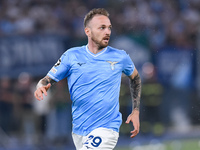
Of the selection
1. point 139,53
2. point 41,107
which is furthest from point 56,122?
point 139,53

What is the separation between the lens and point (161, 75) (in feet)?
47.8

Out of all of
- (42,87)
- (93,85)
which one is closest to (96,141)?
(93,85)

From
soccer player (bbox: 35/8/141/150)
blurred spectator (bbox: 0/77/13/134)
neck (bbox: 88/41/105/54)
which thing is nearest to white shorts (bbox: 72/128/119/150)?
soccer player (bbox: 35/8/141/150)

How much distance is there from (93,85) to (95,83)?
34 millimetres

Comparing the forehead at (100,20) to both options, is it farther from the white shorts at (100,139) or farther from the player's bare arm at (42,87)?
the white shorts at (100,139)

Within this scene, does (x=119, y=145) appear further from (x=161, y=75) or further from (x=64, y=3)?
(x=64, y=3)

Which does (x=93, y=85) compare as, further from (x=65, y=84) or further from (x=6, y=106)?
(x=65, y=84)

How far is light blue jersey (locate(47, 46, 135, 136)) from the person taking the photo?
609cm

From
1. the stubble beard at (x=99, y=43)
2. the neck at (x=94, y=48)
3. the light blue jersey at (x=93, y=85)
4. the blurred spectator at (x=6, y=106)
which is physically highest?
the stubble beard at (x=99, y=43)

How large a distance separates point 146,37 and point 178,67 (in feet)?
4.28

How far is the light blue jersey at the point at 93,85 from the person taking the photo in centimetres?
609

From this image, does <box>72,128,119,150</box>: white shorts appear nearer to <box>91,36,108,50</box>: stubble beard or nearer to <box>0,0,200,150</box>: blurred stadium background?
<box>91,36,108,50</box>: stubble beard

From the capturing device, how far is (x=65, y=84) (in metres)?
14.5

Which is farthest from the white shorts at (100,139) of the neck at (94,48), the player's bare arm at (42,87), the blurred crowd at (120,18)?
the blurred crowd at (120,18)
